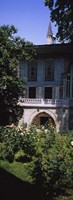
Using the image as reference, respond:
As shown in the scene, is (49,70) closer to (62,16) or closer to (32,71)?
(32,71)

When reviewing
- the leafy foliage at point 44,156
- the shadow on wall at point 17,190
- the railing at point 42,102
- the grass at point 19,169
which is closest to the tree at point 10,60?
the railing at point 42,102

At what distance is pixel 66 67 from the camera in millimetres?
39688

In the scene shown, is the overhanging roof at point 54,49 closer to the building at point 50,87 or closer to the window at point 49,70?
the building at point 50,87

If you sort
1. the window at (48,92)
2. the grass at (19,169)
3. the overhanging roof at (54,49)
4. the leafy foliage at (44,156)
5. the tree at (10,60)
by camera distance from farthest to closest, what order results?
the window at (48,92), the overhanging roof at (54,49), the tree at (10,60), the grass at (19,169), the leafy foliage at (44,156)

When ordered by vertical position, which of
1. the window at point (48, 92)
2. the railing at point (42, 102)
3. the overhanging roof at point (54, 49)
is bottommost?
the railing at point (42, 102)

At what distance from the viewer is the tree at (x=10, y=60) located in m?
32.0

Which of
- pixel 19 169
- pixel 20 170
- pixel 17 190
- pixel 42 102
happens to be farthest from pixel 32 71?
pixel 17 190

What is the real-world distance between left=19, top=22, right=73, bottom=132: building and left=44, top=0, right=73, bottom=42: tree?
6.93 meters

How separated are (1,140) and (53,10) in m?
14.5

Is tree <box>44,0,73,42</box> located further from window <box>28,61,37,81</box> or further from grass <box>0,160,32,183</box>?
grass <box>0,160,32,183</box>

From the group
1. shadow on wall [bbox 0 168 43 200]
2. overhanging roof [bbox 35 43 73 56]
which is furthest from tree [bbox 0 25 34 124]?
shadow on wall [bbox 0 168 43 200]

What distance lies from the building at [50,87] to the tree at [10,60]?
12.5 feet

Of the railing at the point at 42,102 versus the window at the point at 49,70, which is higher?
the window at the point at 49,70

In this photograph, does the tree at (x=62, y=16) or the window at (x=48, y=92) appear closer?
the tree at (x=62, y=16)
